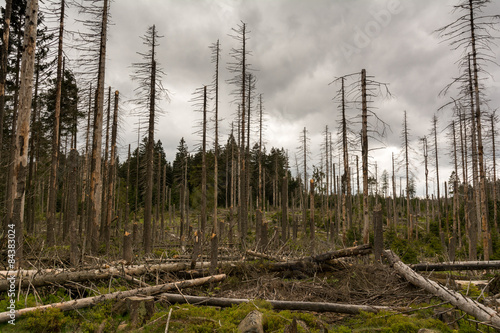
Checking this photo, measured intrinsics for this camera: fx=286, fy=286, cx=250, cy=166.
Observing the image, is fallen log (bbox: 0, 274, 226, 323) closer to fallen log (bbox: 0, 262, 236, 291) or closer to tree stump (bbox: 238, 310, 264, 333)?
fallen log (bbox: 0, 262, 236, 291)

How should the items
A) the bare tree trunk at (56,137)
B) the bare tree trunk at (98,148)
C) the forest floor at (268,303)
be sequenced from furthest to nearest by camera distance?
the bare tree trunk at (56,137)
the bare tree trunk at (98,148)
the forest floor at (268,303)

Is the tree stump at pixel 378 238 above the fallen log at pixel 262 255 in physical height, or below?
above

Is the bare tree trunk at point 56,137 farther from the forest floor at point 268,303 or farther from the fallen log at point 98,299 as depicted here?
the fallen log at point 98,299

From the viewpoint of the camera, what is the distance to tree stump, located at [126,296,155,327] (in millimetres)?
4695

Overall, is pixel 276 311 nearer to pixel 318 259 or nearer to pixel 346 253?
pixel 318 259

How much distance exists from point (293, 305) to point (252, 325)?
165 centimetres

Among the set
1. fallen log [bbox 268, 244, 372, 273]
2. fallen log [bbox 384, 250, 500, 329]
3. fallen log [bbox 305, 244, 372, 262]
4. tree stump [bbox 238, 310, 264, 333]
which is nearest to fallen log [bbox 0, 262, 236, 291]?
tree stump [bbox 238, 310, 264, 333]

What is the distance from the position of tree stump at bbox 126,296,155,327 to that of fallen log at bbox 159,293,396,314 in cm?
77

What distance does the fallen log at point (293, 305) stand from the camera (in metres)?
5.26

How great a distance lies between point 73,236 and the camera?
24.7ft

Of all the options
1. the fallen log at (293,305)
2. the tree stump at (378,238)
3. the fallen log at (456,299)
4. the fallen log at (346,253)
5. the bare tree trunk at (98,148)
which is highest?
the bare tree trunk at (98,148)

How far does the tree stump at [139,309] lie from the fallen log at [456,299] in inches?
202

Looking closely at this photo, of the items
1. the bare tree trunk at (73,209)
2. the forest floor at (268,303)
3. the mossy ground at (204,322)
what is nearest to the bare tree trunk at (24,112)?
the bare tree trunk at (73,209)

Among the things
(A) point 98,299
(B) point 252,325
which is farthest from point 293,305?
(A) point 98,299
